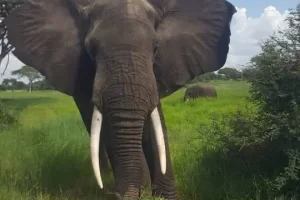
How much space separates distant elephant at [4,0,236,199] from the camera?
13.3 ft

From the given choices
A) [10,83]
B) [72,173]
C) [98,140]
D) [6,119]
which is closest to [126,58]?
[98,140]

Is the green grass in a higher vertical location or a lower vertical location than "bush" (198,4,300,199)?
lower

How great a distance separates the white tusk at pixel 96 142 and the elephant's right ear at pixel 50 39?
838mm

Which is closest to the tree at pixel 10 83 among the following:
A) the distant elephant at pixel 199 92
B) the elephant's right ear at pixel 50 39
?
the distant elephant at pixel 199 92

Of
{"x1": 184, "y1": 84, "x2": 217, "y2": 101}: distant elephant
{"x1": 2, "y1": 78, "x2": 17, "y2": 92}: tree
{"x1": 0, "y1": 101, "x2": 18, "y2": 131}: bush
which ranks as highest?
{"x1": 0, "y1": 101, "x2": 18, "y2": 131}: bush

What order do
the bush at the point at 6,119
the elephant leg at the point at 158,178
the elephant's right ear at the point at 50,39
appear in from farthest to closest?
the bush at the point at 6,119 < the elephant's right ear at the point at 50,39 < the elephant leg at the point at 158,178

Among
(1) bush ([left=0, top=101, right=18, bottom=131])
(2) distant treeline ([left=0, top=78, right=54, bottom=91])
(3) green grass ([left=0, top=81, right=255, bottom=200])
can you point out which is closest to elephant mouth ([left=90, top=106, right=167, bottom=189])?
(3) green grass ([left=0, top=81, right=255, bottom=200])

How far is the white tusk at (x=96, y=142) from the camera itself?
3.98 m

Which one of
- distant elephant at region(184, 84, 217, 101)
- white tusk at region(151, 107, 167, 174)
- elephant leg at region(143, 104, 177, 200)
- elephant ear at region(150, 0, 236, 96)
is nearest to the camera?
white tusk at region(151, 107, 167, 174)

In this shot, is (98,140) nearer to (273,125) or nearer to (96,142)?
(96,142)

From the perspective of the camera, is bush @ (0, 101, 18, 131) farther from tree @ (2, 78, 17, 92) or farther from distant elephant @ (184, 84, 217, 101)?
tree @ (2, 78, 17, 92)

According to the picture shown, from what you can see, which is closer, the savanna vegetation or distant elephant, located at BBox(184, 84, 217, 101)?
the savanna vegetation

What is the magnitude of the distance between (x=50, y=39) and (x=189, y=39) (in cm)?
133

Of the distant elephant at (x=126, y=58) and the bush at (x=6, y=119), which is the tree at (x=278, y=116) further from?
the bush at (x=6, y=119)
